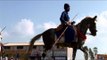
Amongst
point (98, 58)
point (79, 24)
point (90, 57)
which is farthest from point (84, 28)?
point (98, 58)

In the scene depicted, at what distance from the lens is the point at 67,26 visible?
54.2 ft

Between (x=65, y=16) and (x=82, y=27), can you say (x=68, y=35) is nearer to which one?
(x=82, y=27)

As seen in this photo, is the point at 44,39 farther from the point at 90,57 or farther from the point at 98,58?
the point at 98,58

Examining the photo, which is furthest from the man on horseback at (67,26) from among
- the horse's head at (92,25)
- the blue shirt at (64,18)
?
the horse's head at (92,25)

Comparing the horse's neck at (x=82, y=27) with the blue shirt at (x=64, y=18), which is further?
the horse's neck at (x=82, y=27)

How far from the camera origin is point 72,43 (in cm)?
1661

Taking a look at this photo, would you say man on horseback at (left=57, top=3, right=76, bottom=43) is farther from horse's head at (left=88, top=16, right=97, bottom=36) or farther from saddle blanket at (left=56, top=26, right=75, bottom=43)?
horse's head at (left=88, top=16, right=97, bottom=36)

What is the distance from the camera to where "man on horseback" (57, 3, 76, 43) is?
1647cm

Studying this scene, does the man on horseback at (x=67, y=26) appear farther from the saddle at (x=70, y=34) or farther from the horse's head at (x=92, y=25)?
the horse's head at (x=92, y=25)

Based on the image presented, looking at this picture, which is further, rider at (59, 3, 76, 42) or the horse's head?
the horse's head

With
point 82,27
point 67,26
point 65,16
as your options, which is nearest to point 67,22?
point 67,26

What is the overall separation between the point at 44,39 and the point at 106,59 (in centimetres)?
971

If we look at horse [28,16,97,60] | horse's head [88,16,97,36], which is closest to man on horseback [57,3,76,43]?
horse [28,16,97,60]

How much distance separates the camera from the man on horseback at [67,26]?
16469mm
